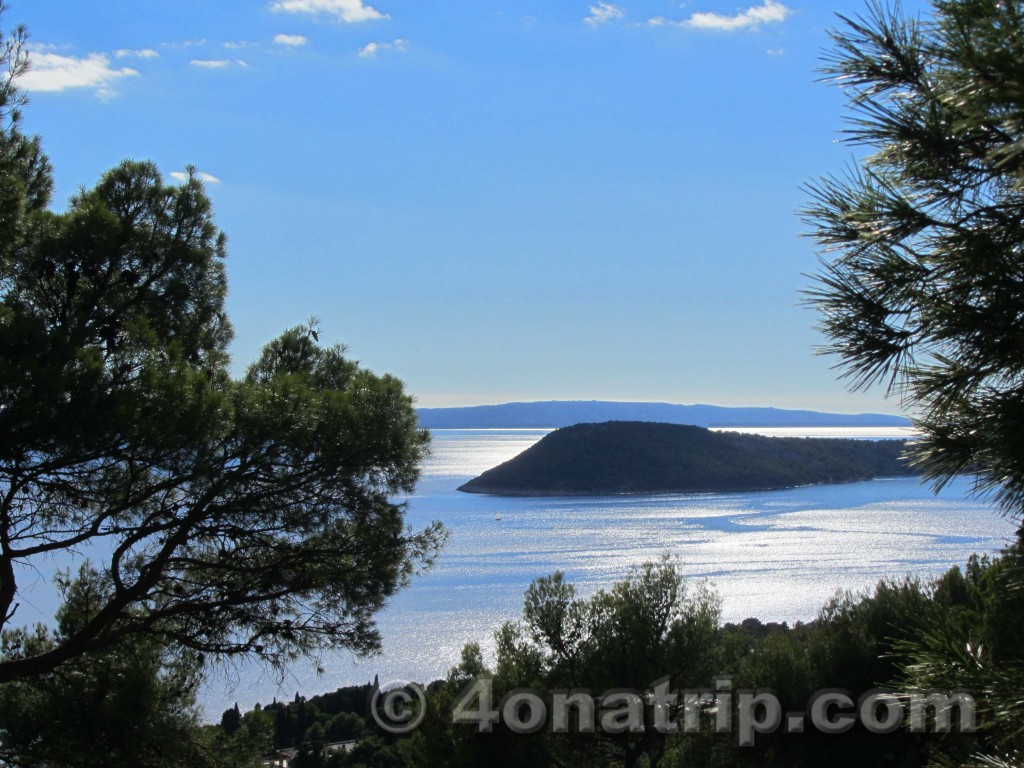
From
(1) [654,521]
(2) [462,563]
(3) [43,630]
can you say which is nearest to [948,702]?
(3) [43,630]

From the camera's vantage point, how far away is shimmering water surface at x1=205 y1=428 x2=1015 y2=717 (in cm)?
1468

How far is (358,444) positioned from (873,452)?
34.5 m

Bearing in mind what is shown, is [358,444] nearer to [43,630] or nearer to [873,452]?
[43,630]

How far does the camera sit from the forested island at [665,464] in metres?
32.2

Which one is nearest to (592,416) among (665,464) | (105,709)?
(665,464)

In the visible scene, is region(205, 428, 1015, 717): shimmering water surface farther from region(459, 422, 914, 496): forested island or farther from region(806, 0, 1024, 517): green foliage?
region(806, 0, 1024, 517): green foliage

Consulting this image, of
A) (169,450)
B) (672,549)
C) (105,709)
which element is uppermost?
(169,450)

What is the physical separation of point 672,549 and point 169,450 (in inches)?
785

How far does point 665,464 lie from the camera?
1271 inches

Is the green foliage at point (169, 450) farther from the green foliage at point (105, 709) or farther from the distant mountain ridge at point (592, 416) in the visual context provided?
the distant mountain ridge at point (592, 416)

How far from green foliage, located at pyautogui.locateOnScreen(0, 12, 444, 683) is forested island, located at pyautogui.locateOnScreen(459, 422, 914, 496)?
92.8 ft

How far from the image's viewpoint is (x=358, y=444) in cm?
375

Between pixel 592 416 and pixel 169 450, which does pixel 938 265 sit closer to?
pixel 169 450

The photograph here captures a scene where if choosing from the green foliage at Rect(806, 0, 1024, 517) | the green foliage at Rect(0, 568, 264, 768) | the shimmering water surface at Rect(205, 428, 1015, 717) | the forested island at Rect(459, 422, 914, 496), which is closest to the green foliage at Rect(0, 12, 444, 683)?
the green foliage at Rect(0, 568, 264, 768)
